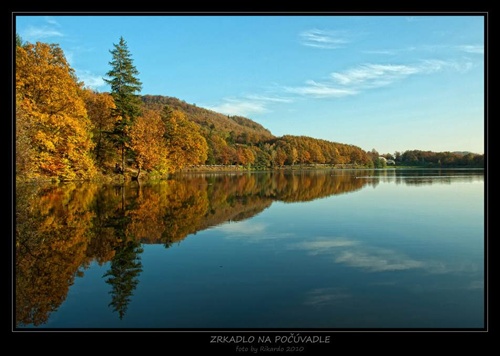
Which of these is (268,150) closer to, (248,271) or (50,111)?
(50,111)

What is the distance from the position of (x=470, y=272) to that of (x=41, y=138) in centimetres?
2889

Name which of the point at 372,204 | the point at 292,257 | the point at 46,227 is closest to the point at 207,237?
the point at 292,257

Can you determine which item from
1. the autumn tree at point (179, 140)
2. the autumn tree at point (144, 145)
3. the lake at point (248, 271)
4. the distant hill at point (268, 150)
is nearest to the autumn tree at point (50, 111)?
the autumn tree at point (144, 145)

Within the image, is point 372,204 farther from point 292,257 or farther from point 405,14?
point 405,14

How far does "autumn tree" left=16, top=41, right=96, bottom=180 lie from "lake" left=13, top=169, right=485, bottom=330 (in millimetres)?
14933

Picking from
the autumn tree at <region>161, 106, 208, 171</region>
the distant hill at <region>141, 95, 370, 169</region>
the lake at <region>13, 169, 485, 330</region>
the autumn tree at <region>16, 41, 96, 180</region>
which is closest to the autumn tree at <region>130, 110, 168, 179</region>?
the autumn tree at <region>16, 41, 96, 180</region>

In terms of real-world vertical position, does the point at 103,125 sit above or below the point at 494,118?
above

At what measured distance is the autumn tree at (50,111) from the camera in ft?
95.3

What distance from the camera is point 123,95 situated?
151 ft

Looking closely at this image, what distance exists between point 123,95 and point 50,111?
50.2ft

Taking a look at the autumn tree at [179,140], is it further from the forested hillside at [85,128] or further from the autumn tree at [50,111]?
the autumn tree at [50,111]

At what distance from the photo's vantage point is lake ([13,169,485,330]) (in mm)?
6180

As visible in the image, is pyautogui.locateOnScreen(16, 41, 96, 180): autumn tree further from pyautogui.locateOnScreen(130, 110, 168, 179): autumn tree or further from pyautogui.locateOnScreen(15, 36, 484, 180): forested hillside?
pyautogui.locateOnScreen(130, 110, 168, 179): autumn tree
